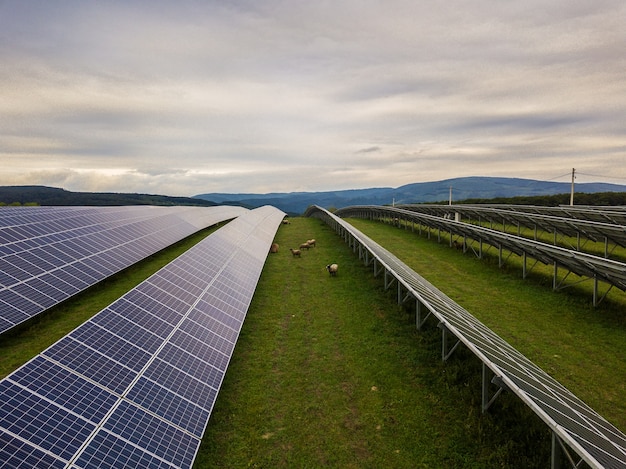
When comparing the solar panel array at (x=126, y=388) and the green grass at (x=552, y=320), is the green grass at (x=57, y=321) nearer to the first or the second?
the solar panel array at (x=126, y=388)

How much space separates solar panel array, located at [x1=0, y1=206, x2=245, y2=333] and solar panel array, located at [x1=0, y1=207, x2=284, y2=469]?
22.6ft

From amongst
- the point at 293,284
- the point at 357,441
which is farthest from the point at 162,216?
the point at 357,441

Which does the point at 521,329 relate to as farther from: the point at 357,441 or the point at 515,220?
the point at 515,220

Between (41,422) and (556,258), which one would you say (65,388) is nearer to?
(41,422)

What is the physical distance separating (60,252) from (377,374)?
2242 cm

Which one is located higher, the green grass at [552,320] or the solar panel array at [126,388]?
the solar panel array at [126,388]

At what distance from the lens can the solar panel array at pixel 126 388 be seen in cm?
751

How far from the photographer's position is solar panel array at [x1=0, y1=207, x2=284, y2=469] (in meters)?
7.51

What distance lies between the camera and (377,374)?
14.3 meters

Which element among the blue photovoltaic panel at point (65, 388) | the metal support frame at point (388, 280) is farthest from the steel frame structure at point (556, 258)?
the blue photovoltaic panel at point (65, 388)

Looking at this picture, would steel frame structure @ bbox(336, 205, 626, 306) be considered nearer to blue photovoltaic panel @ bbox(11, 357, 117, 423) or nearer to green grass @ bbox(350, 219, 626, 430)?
green grass @ bbox(350, 219, 626, 430)

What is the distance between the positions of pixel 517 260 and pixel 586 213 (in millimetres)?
13594

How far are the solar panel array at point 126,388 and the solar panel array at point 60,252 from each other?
6.87 metres

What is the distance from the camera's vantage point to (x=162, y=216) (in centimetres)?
4562
